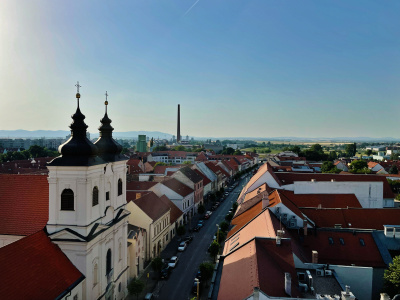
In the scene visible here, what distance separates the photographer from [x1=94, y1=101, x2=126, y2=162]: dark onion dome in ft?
93.7

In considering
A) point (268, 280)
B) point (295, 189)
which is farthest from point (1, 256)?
point (295, 189)

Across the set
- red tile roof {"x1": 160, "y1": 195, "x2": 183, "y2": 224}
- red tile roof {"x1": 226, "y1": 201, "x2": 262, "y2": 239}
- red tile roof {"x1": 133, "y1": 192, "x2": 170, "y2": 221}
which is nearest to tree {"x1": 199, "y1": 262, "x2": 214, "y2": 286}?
red tile roof {"x1": 226, "y1": 201, "x2": 262, "y2": 239}

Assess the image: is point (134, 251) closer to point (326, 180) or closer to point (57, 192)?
point (57, 192)

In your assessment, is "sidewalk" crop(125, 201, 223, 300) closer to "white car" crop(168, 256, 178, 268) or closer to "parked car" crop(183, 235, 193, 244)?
"parked car" crop(183, 235, 193, 244)

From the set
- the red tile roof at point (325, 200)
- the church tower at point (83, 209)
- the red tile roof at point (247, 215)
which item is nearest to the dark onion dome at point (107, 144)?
the church tower at point (83, 209)

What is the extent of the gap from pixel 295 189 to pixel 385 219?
16.8 m

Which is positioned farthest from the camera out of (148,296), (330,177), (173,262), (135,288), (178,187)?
(178,187)

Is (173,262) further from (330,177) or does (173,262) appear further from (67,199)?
(330,177)

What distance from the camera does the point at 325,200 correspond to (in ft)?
162

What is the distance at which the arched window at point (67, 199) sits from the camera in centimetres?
2348

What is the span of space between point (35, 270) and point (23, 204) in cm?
742

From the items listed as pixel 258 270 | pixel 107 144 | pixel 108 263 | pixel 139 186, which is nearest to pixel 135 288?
pixel 108 263

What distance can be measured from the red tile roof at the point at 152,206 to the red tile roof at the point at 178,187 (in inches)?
356

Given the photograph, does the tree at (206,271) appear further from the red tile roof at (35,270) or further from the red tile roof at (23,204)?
the red tile roof at (23,204)
